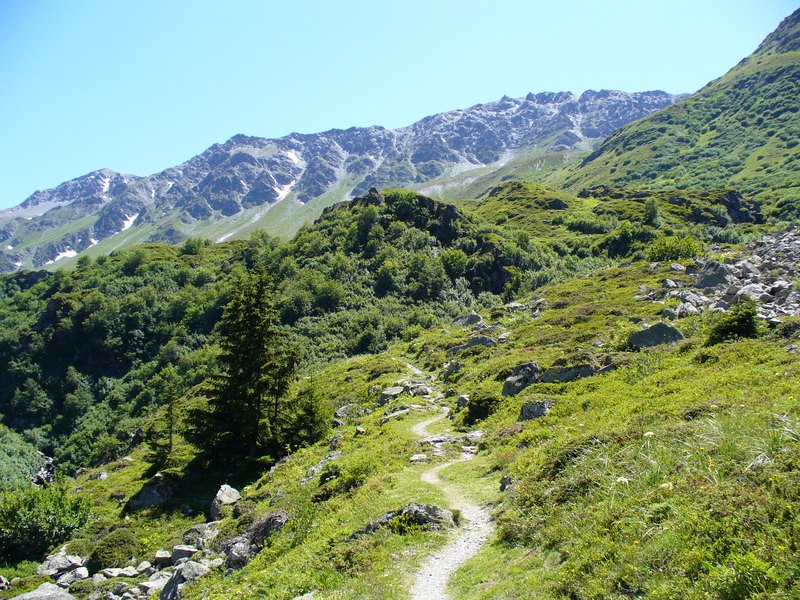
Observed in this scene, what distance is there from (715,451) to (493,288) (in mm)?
85449

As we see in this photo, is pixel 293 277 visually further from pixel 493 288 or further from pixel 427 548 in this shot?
pixel 427 548

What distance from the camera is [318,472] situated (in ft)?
70.8

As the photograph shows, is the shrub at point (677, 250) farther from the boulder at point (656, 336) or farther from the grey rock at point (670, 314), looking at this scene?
the boulder at point (656, 336)

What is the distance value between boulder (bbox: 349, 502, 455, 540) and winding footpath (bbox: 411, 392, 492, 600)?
50cm

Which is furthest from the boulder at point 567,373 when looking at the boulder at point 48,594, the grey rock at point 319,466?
the boulder at point 48,594

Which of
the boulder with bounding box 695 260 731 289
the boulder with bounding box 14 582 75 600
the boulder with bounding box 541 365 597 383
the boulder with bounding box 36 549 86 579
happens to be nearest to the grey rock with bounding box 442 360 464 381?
the boulder with bounding box 541 365 597 383

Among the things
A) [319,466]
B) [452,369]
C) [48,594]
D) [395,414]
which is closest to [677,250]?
[452,369]

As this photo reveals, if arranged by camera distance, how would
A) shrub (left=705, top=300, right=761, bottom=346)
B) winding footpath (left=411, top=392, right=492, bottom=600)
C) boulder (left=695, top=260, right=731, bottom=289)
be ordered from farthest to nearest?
boulder (left=695, top=260, right=731, bottom=289)
shrub (left=705, top=300, right=761, bottom=346)
winding footpath (left=411, top=392, right=492, bottom=600)

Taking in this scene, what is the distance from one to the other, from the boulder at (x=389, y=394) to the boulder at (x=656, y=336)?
16330mm

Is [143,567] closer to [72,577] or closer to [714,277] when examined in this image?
[72,577]

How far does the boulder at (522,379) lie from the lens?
25.8 m

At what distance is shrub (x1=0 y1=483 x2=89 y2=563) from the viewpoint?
23312mm

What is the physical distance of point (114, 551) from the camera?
67.3 feet

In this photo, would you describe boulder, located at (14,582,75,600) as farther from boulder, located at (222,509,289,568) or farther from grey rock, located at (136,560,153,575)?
boulder, located at (222,509,289,568)
